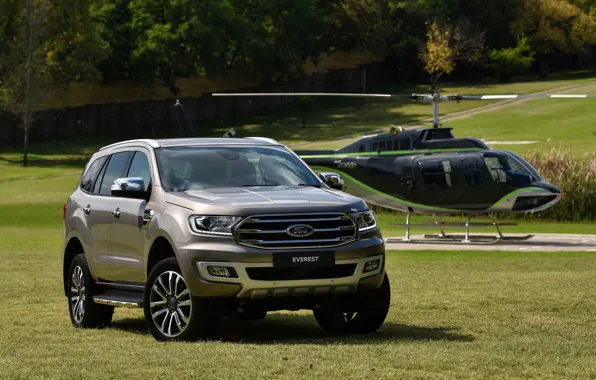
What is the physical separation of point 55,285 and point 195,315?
838 cm

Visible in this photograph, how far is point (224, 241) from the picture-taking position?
1089 cm

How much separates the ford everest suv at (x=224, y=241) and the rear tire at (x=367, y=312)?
0.04 feet

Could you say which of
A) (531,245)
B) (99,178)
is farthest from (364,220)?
(531,245)

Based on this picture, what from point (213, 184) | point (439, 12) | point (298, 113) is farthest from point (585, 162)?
point (439, 12)

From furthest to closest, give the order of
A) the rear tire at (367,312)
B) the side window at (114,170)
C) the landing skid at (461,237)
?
the landing skid at (461,237), the side window at (114,170), the rear tire at (367,312)

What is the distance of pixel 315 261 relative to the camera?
10914 mm

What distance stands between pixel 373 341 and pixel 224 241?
169cm

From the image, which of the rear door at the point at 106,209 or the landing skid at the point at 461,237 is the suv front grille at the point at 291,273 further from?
the landing skid at the point at 461,237

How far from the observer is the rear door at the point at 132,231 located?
1205 cm

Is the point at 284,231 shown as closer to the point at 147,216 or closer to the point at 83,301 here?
the point at 147,216

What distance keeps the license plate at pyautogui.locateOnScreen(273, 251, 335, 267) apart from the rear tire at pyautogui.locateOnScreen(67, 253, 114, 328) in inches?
128

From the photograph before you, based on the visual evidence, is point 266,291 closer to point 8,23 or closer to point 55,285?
point 55,285

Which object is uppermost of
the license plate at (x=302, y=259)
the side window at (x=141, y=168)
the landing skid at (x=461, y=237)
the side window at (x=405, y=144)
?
the side window at (x=141, y=168)

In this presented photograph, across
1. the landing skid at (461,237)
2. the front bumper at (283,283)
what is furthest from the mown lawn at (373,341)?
the landing skid at (461,237)
